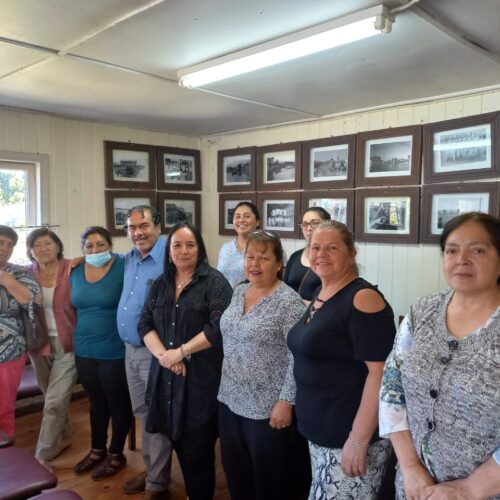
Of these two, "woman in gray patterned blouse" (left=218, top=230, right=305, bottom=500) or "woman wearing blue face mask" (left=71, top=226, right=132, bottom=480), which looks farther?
"woman wearing blue face mask" (left=71, top=226, right=132, bottom=480)

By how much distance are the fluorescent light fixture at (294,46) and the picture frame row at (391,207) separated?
1.43 meters

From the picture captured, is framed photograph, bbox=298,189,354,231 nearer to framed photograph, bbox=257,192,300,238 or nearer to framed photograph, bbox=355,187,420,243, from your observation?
framed photograph, bbox=355,187,420,243

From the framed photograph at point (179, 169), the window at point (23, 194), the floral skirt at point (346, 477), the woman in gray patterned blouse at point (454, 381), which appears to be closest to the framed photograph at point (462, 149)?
the woman in gray patterned blouse at point (454, 381)

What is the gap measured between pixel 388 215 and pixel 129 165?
89.0 inches

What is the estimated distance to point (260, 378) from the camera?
5.79 ft

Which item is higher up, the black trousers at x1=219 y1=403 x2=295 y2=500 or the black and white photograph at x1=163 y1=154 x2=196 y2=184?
the black and white photograph at x1=163 y1=154 x2=196 y2=184

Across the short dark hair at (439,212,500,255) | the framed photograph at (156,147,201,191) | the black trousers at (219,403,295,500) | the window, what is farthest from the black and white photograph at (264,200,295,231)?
the short dark hair at (439,212,500,255)

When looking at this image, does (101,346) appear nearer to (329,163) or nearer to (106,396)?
(106,396)

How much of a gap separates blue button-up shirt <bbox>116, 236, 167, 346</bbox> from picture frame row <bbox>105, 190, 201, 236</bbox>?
65.6 inches

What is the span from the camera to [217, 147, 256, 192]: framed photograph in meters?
4.17

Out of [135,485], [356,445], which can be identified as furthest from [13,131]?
[356,445]

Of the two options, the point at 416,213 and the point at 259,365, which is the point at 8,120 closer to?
the point at 259,365

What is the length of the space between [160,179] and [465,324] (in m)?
3.49

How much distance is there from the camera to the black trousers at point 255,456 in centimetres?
176
